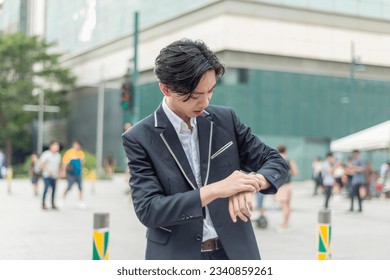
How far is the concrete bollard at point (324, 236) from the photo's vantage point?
15.0ft

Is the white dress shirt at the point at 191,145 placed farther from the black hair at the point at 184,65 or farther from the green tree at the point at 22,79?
the green tree at the point at 22,79

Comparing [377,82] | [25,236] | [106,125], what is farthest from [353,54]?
[25,236]

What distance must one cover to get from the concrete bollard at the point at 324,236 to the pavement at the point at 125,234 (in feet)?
7.03

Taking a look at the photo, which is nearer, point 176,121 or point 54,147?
point 176,121

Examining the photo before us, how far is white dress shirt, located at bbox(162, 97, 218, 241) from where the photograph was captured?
1904mm

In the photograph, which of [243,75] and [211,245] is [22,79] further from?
[211,245]

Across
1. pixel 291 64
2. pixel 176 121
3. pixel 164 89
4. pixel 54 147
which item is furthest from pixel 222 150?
pixel 291 64

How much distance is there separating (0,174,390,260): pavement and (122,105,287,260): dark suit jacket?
12.1 ft

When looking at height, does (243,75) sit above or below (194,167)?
above

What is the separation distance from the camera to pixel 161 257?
1.92 metres

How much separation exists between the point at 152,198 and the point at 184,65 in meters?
0.38

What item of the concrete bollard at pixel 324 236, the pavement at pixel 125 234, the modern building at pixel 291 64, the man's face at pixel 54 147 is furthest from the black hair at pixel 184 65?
the modern building at pixel 291 64

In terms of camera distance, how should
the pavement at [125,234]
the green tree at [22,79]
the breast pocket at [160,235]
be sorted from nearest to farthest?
the breast pocket at [160,235] < the pavement at [125,234] < the green tree at [22,79]

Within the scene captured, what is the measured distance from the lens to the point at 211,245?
1.94m
